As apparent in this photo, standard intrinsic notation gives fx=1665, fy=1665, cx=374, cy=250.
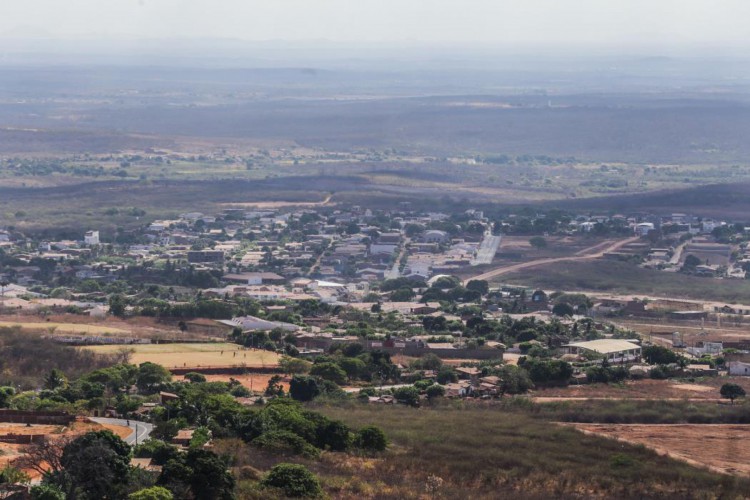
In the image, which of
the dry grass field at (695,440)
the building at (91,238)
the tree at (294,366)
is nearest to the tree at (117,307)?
the tree at (294,366)

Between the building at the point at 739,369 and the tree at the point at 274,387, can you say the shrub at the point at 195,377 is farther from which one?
the building at the point at 739,369

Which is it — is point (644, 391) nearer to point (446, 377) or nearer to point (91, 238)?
point (446, 377)

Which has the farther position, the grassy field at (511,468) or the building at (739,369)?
the building at (739,369)

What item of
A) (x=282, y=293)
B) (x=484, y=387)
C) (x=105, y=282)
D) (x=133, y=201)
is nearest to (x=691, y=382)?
(x=484, y=387)

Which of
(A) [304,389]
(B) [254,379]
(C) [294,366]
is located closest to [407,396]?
(A) [304,389]

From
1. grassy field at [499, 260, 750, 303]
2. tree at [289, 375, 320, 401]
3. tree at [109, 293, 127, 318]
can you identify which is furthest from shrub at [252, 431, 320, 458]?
grassy field at [499, 260, 750, 303]

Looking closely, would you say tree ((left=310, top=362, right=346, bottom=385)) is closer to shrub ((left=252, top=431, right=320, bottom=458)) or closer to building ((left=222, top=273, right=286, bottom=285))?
shrub ((left=252, top=431, right=320, bottom=458))
